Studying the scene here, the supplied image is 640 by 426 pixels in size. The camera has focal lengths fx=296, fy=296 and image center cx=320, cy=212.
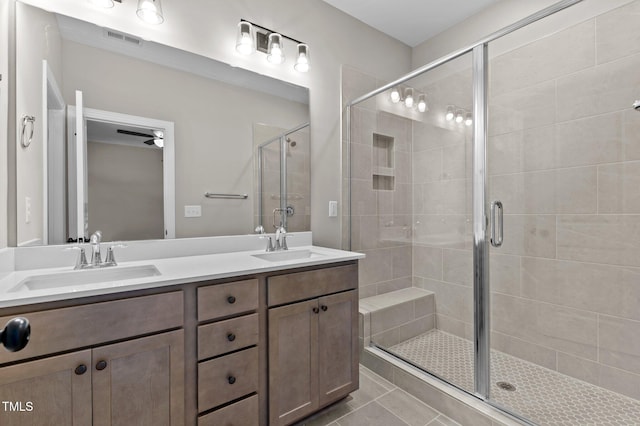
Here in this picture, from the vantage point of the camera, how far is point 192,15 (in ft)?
5.73

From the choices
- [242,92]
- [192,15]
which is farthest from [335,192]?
[192,15]

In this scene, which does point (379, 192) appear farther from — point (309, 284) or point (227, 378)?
point (227, 378)

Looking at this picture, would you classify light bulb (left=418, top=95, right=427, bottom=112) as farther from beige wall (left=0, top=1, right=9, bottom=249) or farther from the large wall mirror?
beige wall (left=0, top=1, right=9, bottom=249)

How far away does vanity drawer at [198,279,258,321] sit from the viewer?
1.21 m

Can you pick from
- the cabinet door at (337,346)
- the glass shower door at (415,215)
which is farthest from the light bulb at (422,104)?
the cabinet door at (337,346)

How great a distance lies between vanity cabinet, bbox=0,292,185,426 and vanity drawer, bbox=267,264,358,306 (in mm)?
419

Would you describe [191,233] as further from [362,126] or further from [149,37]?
[362,126]

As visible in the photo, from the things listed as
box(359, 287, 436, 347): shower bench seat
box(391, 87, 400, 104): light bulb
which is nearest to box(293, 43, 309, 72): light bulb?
box(391, 87, 400, 104): light bulb

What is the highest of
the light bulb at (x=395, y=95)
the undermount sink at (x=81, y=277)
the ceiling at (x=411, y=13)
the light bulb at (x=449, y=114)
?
the ceiling at (x=411, y=13)

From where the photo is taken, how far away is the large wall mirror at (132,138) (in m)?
1.36

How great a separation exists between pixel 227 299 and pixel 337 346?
0.71 m

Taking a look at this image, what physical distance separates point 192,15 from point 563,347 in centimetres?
308

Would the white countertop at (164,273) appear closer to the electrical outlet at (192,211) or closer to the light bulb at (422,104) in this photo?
the electrical outlet at (192,211)

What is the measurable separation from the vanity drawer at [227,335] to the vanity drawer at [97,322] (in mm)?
123
